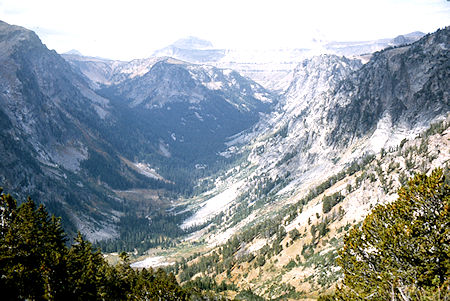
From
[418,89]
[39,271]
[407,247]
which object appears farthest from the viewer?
[418,89]

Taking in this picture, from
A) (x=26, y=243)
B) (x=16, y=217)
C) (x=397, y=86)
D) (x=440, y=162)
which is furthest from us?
(x=397, y=86)

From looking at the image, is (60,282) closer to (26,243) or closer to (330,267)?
(26,243)

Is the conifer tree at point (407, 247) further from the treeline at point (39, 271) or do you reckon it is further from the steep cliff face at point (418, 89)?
the steep cliff face at point (418, 89)

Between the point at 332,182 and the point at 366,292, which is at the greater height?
the point at 366,292

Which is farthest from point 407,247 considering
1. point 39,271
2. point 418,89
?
point 418,89

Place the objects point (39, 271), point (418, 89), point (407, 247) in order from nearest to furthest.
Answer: point (407, 247)
point (39, 271)
point (418, 89)

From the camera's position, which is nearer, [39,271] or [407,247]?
[407,247]

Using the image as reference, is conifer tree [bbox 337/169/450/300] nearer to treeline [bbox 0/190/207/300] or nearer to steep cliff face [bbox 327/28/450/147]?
treeline [bbox 0/190/207/300]

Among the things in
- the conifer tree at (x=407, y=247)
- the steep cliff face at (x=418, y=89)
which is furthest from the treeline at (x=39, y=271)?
the steep cliff face at (x=418, y=89)

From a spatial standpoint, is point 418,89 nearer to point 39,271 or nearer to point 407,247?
point 407,247

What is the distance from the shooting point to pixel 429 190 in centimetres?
2061

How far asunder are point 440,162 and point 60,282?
9985 cm

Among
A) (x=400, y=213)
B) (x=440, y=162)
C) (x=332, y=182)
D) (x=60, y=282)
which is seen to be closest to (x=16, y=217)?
(x=60, y=282)

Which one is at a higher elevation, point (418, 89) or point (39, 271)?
point (418, 89)
